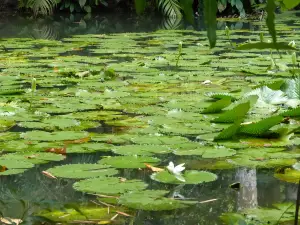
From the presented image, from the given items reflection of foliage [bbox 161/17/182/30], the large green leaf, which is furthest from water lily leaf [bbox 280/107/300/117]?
reflection of foliage [bbox 161/17/182/30]

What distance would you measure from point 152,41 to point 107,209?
481 cm

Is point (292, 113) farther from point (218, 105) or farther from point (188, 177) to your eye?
point (188, 177)

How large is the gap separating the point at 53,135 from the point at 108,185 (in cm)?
68

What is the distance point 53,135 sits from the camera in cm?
245

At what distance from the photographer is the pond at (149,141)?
5.47 ft

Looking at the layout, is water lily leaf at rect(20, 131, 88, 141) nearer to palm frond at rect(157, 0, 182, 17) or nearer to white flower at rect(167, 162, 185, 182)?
white flower at rect(167, 162, 185, 182)

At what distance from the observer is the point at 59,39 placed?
678 cm

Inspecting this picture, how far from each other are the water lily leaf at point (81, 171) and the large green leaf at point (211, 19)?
4.09ft

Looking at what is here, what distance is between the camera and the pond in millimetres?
1666

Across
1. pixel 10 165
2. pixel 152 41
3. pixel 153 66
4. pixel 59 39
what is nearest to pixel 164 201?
pixel 10 165

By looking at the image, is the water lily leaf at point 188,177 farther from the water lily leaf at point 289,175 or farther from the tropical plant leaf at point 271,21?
the tropical plant leaf at point 271,21

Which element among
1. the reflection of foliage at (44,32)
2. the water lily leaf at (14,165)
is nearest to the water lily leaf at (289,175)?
the water lily leaf at (14,165)

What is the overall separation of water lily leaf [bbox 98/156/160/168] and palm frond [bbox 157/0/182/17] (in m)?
8.29

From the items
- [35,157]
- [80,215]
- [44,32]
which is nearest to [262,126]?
[35,157]
